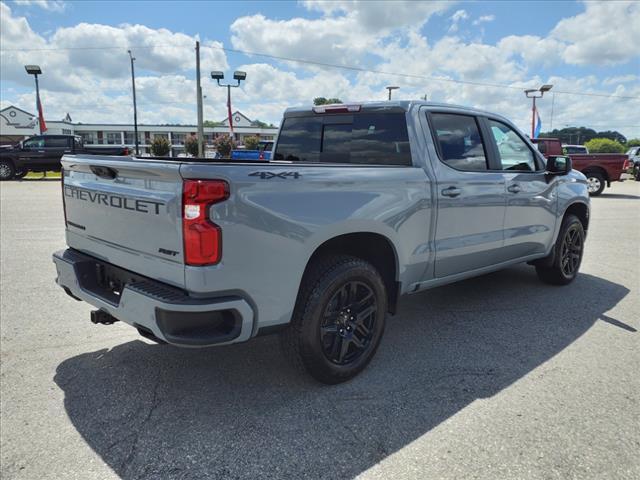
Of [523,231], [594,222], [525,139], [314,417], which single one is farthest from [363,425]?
[594,222]

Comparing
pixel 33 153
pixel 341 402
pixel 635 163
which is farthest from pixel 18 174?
pixel 635 163

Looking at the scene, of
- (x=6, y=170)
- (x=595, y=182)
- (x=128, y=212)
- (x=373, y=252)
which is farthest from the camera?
(x=6, y=170)

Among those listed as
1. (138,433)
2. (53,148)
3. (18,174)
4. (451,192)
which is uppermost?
(451,192)

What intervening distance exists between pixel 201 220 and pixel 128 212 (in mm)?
640

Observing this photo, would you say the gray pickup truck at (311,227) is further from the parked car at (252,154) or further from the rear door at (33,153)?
the rear door at (33,153)

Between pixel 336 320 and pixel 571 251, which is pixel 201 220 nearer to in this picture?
pixel 336 320

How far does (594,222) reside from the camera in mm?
10852

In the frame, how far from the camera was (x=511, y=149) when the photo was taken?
4.67 m

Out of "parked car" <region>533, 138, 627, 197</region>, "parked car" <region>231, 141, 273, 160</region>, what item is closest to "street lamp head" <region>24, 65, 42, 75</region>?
"parked car" <region>231, 141, 273, 160</region>

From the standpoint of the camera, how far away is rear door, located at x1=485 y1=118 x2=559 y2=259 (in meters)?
4.47

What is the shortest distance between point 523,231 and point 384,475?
3131 mm

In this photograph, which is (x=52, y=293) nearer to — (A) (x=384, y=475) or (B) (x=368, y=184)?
(B) (x=368, y=184)

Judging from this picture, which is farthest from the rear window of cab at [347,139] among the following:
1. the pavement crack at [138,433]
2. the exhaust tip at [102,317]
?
the pavement crack at [138,433]

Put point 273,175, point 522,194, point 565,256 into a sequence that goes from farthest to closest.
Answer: point 565,256 < point 522,194 < point 273,175
